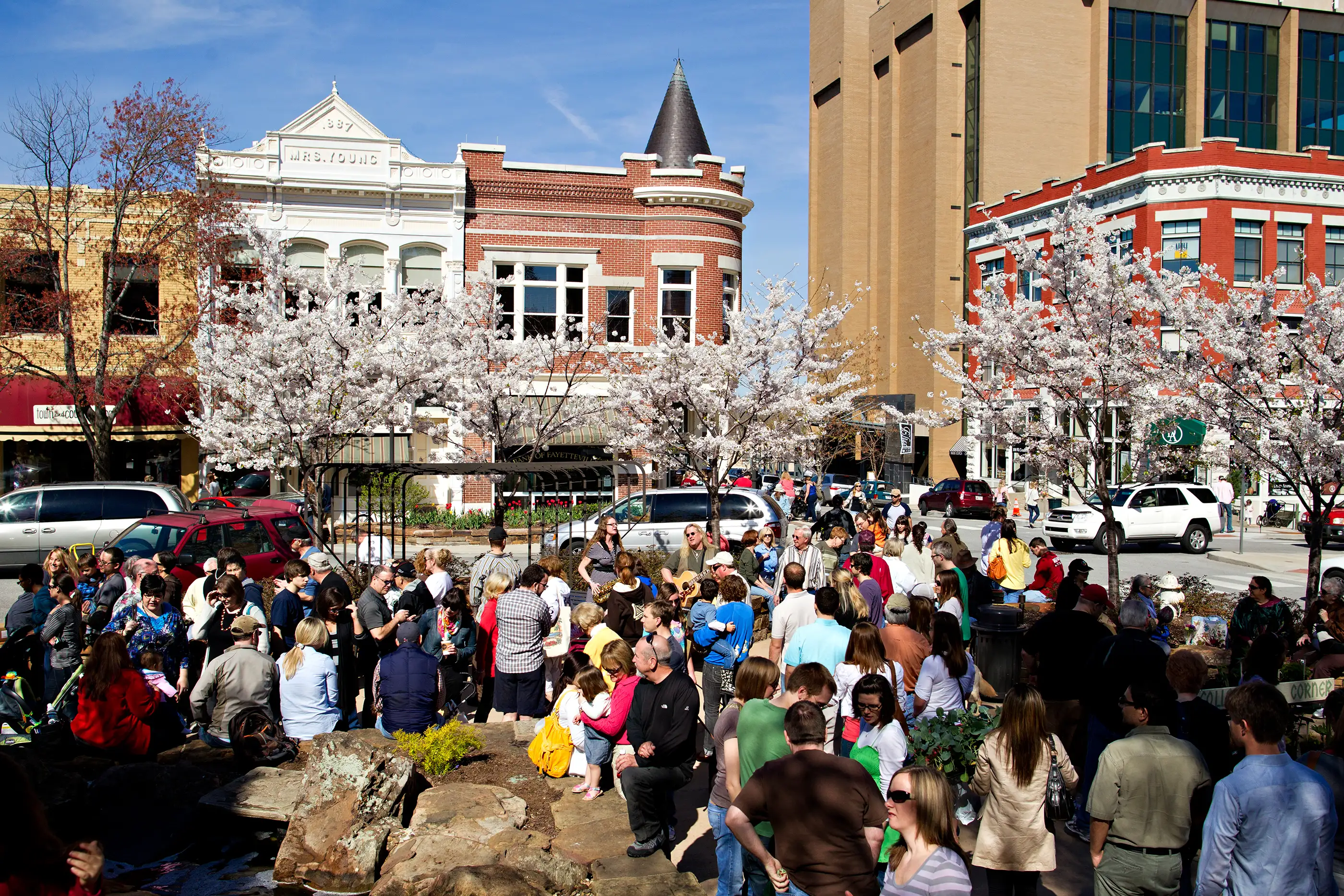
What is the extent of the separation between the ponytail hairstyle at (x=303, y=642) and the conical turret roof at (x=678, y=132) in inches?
1073

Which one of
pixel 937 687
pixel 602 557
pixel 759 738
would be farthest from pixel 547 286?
pixel 759 738

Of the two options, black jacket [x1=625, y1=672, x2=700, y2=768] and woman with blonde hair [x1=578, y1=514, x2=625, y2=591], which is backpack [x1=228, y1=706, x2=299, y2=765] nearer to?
black jacket [x1=625, y1=672, x2=700, y2=768]

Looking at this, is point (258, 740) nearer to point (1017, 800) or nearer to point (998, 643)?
point (1017, 800)

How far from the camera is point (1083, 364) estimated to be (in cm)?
1559

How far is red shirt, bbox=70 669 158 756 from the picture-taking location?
7.97m

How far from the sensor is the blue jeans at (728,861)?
585 cm

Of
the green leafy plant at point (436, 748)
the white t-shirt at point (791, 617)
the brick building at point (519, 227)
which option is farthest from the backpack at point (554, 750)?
the brick building at point (519, 227)

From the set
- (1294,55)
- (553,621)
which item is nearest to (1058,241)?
(553,621)

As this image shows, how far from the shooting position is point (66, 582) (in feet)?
32.3

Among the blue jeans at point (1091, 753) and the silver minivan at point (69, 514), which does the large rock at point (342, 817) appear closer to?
the blue jeans at point (1091, 753)

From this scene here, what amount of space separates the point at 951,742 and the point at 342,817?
4.29 meters

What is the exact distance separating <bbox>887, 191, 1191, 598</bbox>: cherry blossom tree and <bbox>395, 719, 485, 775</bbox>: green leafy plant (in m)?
10.7

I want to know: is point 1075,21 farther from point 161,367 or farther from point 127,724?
point 127,724

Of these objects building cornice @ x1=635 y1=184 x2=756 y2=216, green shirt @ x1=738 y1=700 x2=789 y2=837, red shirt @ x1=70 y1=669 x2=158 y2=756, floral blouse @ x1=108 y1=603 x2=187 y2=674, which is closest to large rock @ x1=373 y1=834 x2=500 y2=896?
green shirt @ x1=738 y1=700 x2=789 y2=837
